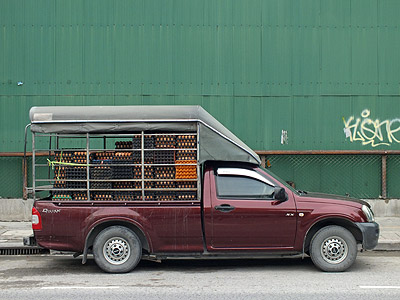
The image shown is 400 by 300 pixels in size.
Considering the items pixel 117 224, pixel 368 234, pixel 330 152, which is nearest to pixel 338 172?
pixel 330 152

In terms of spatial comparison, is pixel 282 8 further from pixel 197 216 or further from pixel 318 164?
pixel 197 216

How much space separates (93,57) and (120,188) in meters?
6.56

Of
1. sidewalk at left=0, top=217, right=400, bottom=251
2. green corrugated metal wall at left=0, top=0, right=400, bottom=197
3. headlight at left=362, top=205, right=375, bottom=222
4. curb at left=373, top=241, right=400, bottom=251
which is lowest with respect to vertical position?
curb at left=373, top=241, right=400, bottom=251

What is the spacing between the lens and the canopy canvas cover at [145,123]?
906cm

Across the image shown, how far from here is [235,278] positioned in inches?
341

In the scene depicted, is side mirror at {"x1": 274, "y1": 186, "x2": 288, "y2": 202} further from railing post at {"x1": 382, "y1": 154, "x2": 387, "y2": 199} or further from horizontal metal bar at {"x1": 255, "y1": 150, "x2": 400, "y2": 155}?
railing post at {"x1": 382, "y1": 154, "x2": 387, "y2": 199}

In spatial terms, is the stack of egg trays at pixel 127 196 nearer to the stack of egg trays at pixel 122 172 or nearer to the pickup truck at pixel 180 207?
the pickup truck at pixel 180 207

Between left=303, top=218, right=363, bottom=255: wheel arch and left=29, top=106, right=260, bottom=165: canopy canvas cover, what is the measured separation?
1424 millimetres

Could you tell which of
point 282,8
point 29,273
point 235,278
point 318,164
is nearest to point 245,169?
point 235,278

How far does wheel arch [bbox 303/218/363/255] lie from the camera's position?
29.4ft

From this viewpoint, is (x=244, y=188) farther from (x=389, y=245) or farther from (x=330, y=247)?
(x=389, y=245)

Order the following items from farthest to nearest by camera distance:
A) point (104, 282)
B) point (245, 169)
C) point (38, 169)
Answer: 1. point (38, 169)
2. point (245, 169)
3. point (104, 282)

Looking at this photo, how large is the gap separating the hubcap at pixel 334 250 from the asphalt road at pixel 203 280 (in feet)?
0.81

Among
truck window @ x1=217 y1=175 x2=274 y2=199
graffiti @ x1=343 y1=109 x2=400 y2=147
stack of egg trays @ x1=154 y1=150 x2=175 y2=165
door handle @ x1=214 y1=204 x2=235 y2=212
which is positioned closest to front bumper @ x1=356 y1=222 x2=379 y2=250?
truck window @ x1=217 y1=175 x2=274 y2=199
